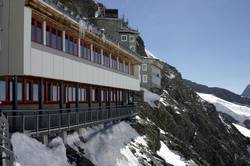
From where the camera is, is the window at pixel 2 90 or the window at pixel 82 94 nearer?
the window at pixel 2 90

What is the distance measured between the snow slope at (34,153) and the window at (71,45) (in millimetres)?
8469

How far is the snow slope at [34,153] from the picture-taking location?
47.2 feet

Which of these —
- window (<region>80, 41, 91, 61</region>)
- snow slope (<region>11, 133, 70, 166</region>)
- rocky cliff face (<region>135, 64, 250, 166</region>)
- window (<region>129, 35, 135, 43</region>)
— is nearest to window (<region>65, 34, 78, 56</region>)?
A: window (<region>80, 41, 91, 61</region>)

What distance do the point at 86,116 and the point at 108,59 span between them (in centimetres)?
1062

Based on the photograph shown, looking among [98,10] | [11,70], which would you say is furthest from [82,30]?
[98,10]

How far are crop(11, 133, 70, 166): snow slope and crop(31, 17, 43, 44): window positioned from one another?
5879 mm

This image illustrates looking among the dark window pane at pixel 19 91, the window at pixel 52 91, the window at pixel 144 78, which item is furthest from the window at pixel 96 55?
the window at pixel 144 78

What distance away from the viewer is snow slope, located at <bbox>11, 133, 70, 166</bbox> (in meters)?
14.4

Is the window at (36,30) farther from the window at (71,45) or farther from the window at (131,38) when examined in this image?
the window at (131,38)

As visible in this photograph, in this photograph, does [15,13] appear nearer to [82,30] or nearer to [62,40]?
[62,40]

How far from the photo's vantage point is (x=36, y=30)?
63.4ft

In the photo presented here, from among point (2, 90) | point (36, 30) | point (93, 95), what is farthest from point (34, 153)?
point (93, 95)

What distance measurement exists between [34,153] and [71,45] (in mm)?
11094

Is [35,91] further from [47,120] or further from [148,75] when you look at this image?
[148,75]
